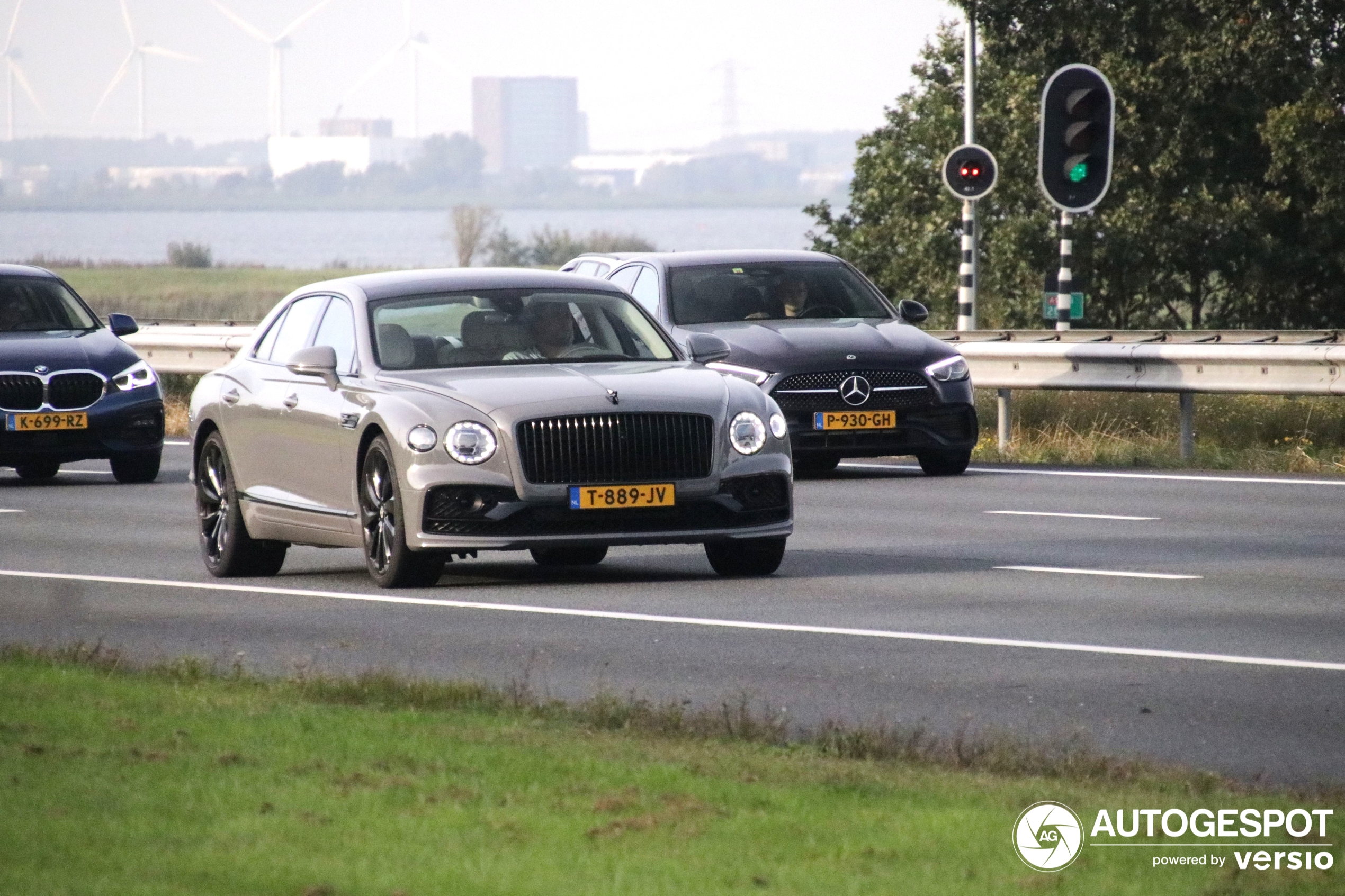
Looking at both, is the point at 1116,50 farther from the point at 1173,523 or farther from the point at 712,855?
the point at 712,855

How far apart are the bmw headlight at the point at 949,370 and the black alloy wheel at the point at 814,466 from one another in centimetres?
105

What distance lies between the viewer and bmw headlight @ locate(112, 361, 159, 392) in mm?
20734

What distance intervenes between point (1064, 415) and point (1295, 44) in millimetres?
15869

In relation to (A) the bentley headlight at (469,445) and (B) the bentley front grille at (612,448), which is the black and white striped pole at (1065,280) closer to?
(B) the bentley front grille at (612,448)

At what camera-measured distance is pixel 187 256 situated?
102 m

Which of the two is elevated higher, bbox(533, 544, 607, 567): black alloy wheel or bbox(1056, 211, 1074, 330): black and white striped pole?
bbox(1056, 211, 1074, 330): black and white striped pole

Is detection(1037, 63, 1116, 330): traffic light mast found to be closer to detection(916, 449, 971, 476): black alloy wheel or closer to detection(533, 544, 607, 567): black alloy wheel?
detection(916, 449, 971, 476): black alloy wheel

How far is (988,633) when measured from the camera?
11.0 meters

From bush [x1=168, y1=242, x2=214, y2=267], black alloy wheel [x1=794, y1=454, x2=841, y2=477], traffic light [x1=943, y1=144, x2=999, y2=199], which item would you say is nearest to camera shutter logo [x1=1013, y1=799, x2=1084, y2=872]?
black alloy wheel [x1=794, y1=454, x2=841, y2=477]

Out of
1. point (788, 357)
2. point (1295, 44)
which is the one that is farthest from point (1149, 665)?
point (1295, 44)

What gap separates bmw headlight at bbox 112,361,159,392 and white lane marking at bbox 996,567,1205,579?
9.23 m

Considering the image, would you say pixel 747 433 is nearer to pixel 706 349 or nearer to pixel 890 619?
pixel 706 349

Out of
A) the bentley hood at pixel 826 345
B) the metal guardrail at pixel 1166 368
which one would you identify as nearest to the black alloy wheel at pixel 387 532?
the bentley hood at pixel 826 345

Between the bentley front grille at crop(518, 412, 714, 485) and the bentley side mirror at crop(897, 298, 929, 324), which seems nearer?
the bentley front grille at crop(518, 412, 714, 485)
